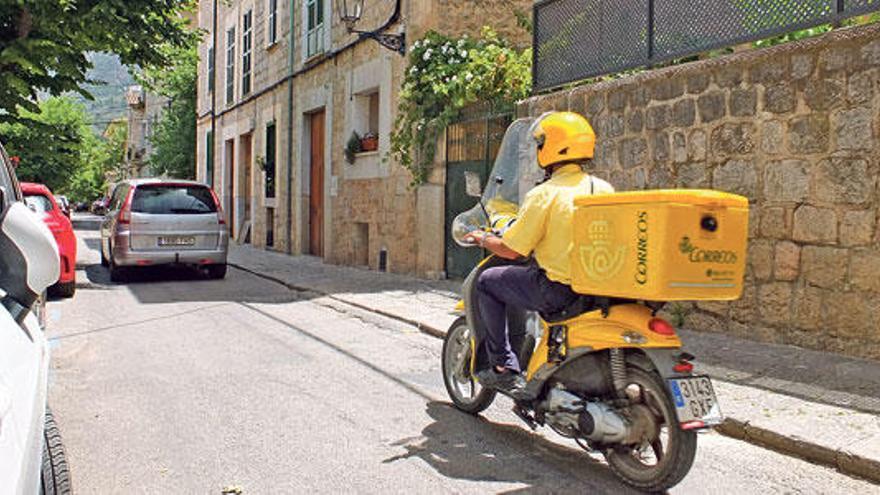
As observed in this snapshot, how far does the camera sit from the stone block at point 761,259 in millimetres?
6574

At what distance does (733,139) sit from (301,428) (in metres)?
4.64

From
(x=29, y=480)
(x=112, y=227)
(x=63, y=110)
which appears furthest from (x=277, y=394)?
(x=63, y=110)

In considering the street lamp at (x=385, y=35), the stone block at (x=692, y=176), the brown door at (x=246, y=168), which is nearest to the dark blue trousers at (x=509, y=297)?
the stone block at (x=692, y=176)

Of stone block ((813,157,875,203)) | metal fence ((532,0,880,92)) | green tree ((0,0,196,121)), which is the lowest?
stone block ((813,157,875,203))

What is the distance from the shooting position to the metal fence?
6.53m

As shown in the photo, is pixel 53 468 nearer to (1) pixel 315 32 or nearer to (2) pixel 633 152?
(2) pixel 633 152

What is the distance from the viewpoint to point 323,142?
17.8 m

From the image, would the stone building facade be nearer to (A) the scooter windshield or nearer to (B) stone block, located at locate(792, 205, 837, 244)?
(B) stone block, located at locate(792, 205, 837, 244)

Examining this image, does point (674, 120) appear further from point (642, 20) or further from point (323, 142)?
point (323, 142)

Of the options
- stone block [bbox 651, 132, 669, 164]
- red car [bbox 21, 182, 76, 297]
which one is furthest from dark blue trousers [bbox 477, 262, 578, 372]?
red car [bbox 21, 182, 76, 297]

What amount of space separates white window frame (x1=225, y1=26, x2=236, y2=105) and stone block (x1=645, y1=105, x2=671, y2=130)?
19.5 m

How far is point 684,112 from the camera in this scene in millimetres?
7422

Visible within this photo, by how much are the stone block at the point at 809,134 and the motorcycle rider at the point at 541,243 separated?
9.95ft

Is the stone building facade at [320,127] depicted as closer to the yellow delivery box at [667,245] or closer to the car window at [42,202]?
the car window at [42,202]
